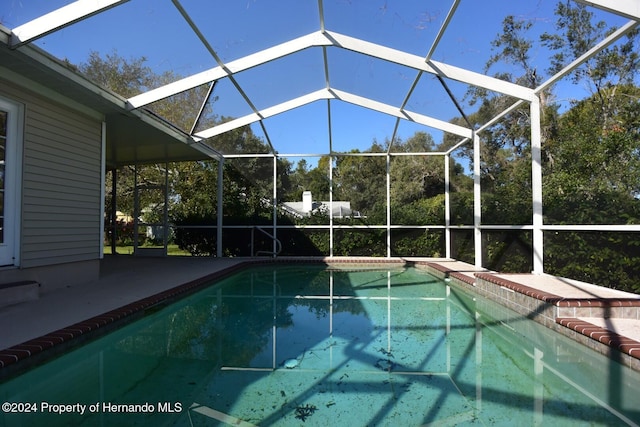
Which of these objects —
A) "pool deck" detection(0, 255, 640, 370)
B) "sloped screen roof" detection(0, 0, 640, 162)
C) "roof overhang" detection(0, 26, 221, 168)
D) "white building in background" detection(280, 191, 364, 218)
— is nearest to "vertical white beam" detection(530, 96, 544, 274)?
"pool deck" detection(0, 255, 640, 370)

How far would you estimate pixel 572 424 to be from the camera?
7.03 feet

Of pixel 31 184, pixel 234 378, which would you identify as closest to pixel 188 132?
pixel 31 184

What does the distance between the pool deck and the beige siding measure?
1.97 ft

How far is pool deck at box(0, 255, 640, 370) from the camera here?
306 cm

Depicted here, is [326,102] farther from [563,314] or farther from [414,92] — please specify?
[563,314]

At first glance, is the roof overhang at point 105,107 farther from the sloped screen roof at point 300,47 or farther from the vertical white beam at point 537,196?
the vertical white beam at point 537,196

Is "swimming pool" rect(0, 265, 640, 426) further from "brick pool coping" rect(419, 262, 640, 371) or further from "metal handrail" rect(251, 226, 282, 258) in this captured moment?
"metal handrail" rect(251, 226, 282, 258)

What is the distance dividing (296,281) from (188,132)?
393cm

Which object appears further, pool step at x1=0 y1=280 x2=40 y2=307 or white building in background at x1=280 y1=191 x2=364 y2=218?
white building in background at x1=280 y1=191 x2=364 y2=218

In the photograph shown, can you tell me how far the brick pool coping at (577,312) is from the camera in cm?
302

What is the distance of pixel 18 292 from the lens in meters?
4.41

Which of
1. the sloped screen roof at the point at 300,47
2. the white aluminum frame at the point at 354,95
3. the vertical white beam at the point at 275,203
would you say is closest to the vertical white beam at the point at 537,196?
the white aluminum frame at the point at 354,95

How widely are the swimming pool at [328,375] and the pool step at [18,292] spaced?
1.49m

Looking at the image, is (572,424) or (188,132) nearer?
(572,424)
